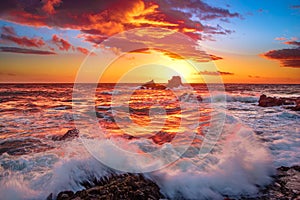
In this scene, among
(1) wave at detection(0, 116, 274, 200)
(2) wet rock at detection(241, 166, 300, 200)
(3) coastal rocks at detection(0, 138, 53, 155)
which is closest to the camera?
(2) wet rock at detection(241, 166, 300, 200)

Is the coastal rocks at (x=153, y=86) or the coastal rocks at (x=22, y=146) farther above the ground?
the coastal rocks at (x=153, y=86)

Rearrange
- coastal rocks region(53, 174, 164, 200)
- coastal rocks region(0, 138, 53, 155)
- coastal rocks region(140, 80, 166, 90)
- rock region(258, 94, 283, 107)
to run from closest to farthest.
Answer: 1. coastal rocks region(53, 174, 164, 200)
2. coastal rocks region(0, 138, 53, 155)
3. rock region(258, 94, 283, 107)
4. coastal rocks region(140, 80, 166, 90)

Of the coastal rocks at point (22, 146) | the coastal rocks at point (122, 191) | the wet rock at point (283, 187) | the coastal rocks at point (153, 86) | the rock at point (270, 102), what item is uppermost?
the coastal rocks at point (153, 86)

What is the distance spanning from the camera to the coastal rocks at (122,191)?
3.61m

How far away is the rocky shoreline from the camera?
3.66 meters

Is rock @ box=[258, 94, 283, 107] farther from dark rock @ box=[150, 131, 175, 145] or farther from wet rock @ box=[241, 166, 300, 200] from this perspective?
wet rock @ box=[241, 166, 300, 200]

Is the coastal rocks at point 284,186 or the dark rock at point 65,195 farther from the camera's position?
the coastal rocks at point 284,186

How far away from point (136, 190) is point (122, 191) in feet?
0.87

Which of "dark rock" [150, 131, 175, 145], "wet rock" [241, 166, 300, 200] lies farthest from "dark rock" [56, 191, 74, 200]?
"dark rock" [150, 131, 175, 145]

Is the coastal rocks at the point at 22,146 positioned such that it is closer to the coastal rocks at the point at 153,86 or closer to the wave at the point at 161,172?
the wave at the point at 161,172

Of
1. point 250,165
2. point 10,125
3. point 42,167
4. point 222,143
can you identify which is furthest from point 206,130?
point 10,125

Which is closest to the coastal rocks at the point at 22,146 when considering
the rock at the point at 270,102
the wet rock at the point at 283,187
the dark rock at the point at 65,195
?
the dark rock at the point at 65,195

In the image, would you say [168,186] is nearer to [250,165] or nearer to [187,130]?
[250,165]

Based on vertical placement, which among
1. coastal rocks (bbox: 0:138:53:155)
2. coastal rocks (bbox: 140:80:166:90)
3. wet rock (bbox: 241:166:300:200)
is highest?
coastal rocks (bbox: 140:80:166:90)
